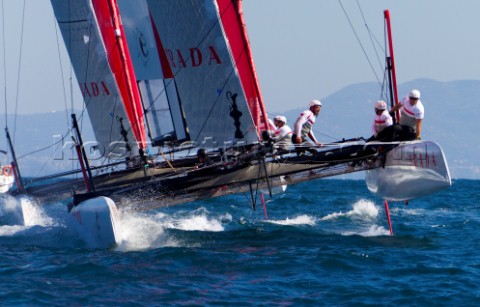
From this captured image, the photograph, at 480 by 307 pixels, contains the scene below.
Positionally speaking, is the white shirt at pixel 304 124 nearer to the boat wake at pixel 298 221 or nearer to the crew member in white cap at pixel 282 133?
the crew member in white cap at pixel 282 133

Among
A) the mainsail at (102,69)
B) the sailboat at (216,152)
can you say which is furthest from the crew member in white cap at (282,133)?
the mainsail at (102,69)

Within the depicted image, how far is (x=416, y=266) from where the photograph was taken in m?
12.0

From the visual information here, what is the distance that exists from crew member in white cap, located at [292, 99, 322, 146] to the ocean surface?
57.3 inches

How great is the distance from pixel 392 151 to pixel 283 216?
5660 millimetres

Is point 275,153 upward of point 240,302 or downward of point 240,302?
upward

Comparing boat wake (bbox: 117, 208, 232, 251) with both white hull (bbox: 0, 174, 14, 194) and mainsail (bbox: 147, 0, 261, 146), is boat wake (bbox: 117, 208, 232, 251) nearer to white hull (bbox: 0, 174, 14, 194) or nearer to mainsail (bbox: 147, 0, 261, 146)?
mainsail (bbox: 147, 0, 261, 146)

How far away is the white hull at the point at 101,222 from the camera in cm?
1341

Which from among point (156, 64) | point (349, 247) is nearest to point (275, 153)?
point (349, 247)

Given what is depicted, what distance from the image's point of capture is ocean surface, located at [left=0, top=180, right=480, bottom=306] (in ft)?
34.1

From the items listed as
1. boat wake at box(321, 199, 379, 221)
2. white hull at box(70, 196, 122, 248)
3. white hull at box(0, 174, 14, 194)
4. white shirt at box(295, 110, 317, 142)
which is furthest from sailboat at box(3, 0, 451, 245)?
white hull at box(0, 174, 14, 194)

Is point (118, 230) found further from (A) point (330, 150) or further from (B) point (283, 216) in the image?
(B) point (283, 216)

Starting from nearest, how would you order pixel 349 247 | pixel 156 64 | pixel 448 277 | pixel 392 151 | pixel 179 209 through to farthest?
pixel 448 277, pixel 349 247, pixel 392 151, pixel 156 64, pixel 179 209

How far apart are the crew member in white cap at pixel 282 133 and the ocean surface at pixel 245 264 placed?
4.54 feet

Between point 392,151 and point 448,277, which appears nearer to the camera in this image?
point 448,277
